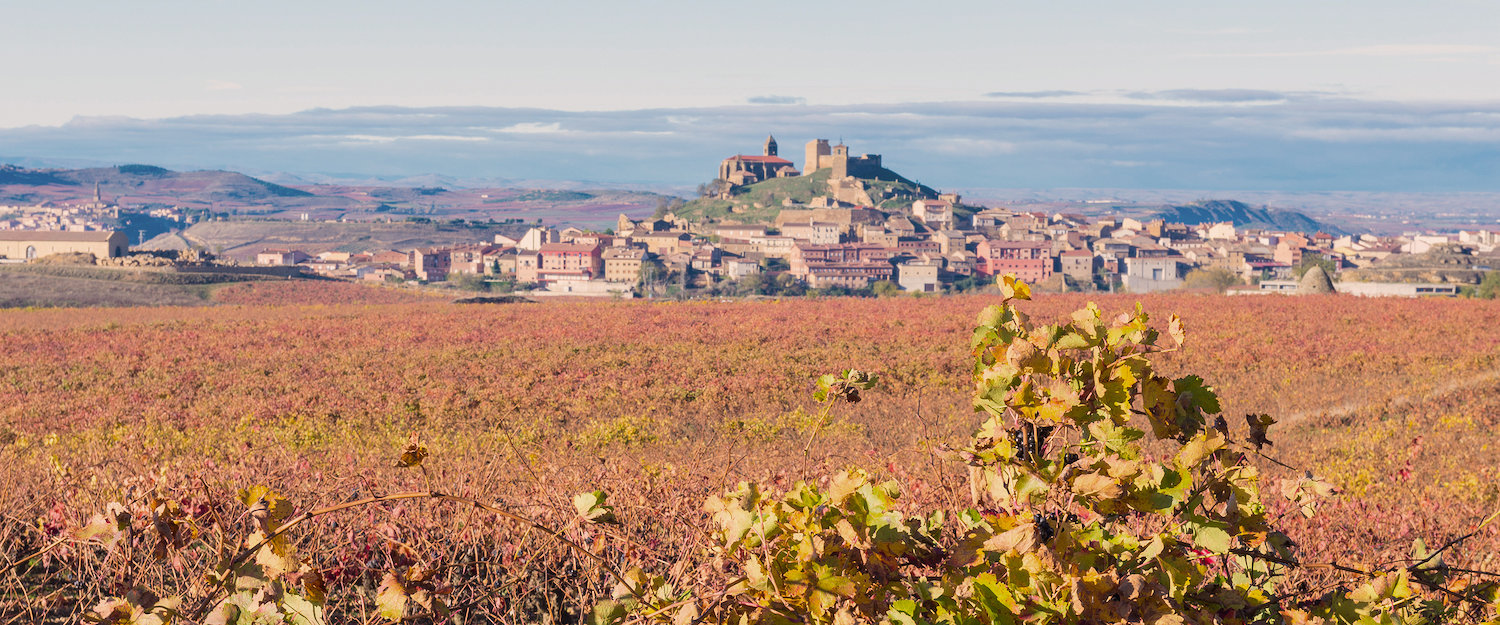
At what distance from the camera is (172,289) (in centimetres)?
6034

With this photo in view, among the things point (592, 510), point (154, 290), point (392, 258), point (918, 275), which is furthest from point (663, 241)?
point (592, 510)

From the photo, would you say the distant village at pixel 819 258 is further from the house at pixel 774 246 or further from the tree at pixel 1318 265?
the tree at pixel 1318 265

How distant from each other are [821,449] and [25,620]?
6702 millimetres

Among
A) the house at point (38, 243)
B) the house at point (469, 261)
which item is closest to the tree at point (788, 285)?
the house at point (469, 261)

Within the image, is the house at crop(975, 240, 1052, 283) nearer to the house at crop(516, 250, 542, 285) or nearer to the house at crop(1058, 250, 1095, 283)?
the house at crop(1058, 250, 1095, 283)

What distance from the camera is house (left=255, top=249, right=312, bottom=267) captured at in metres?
181

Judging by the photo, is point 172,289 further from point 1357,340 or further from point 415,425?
point 1357,340

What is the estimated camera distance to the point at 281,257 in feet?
609

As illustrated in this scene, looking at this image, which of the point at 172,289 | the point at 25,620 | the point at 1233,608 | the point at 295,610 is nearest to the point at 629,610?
the point at 295,610

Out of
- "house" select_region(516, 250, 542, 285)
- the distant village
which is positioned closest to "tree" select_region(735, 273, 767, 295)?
the distant village

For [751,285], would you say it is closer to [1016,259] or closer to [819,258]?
[819,258]

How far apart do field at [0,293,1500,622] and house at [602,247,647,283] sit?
11734 centimetres

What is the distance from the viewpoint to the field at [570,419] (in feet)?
16.1

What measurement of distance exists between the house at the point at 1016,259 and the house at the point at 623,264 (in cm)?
5077
